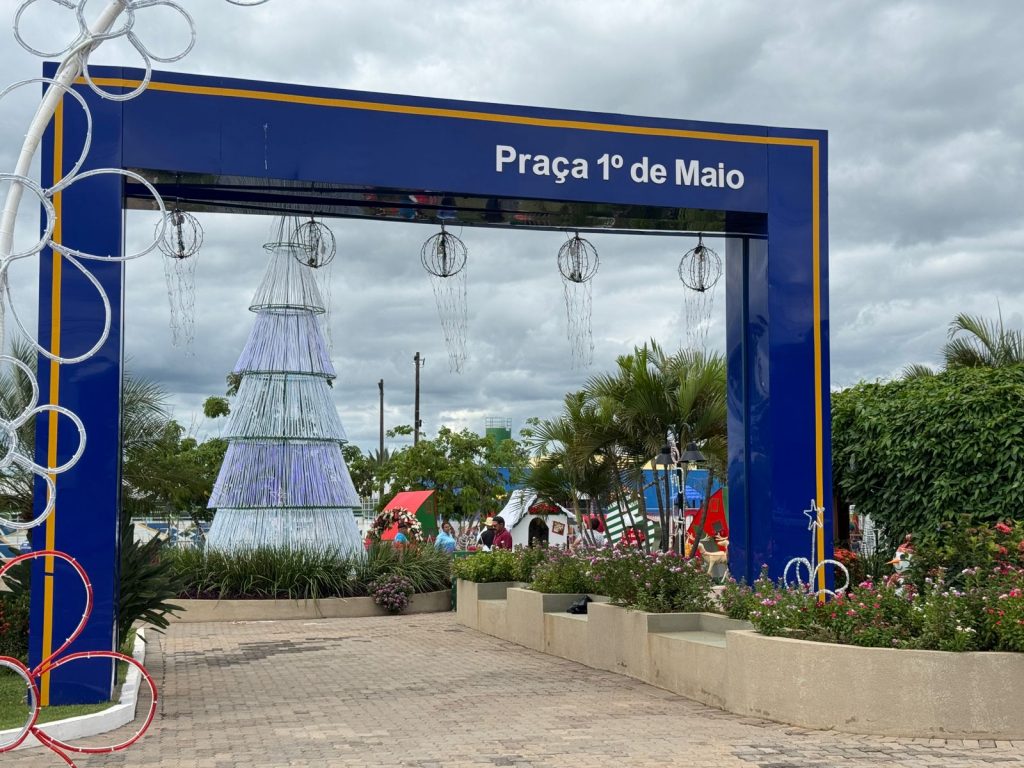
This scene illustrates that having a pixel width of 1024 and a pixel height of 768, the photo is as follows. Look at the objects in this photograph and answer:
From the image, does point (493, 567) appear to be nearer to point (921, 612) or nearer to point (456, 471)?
point (921, 612)

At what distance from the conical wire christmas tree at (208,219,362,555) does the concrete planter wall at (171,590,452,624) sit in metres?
1.66

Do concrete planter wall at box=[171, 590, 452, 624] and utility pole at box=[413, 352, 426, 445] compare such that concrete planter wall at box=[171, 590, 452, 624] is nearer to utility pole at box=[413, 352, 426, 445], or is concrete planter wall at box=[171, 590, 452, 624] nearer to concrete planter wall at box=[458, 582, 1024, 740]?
concrete planter wall at box=[458, 582, 1024, 740]

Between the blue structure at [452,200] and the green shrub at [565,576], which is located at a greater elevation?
the blue structure at [452,200]

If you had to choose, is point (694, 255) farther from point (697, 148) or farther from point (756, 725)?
point (756, 725)

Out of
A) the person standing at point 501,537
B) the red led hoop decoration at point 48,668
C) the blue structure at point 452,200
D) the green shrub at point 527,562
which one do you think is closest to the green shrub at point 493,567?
the green shrub at point 527,562

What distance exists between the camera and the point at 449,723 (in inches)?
350

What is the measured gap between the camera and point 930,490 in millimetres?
13250

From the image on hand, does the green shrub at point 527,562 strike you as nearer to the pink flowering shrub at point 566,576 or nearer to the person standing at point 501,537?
the pink flowering shrub at point 566,576

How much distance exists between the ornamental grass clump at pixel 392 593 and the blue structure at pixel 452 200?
8326 millimetres

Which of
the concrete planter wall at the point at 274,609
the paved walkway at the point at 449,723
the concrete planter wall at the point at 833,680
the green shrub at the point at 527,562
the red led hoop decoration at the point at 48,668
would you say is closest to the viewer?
the red led hoop decoration at the point at 48,668

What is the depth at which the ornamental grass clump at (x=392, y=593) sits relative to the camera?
19156mm

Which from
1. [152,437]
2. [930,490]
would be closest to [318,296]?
[152,437]

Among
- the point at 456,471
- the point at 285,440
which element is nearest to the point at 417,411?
the point at 456,471

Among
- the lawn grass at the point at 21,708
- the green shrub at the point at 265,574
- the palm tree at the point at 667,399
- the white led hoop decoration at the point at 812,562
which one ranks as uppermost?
the palm tree at the point at 667,399
